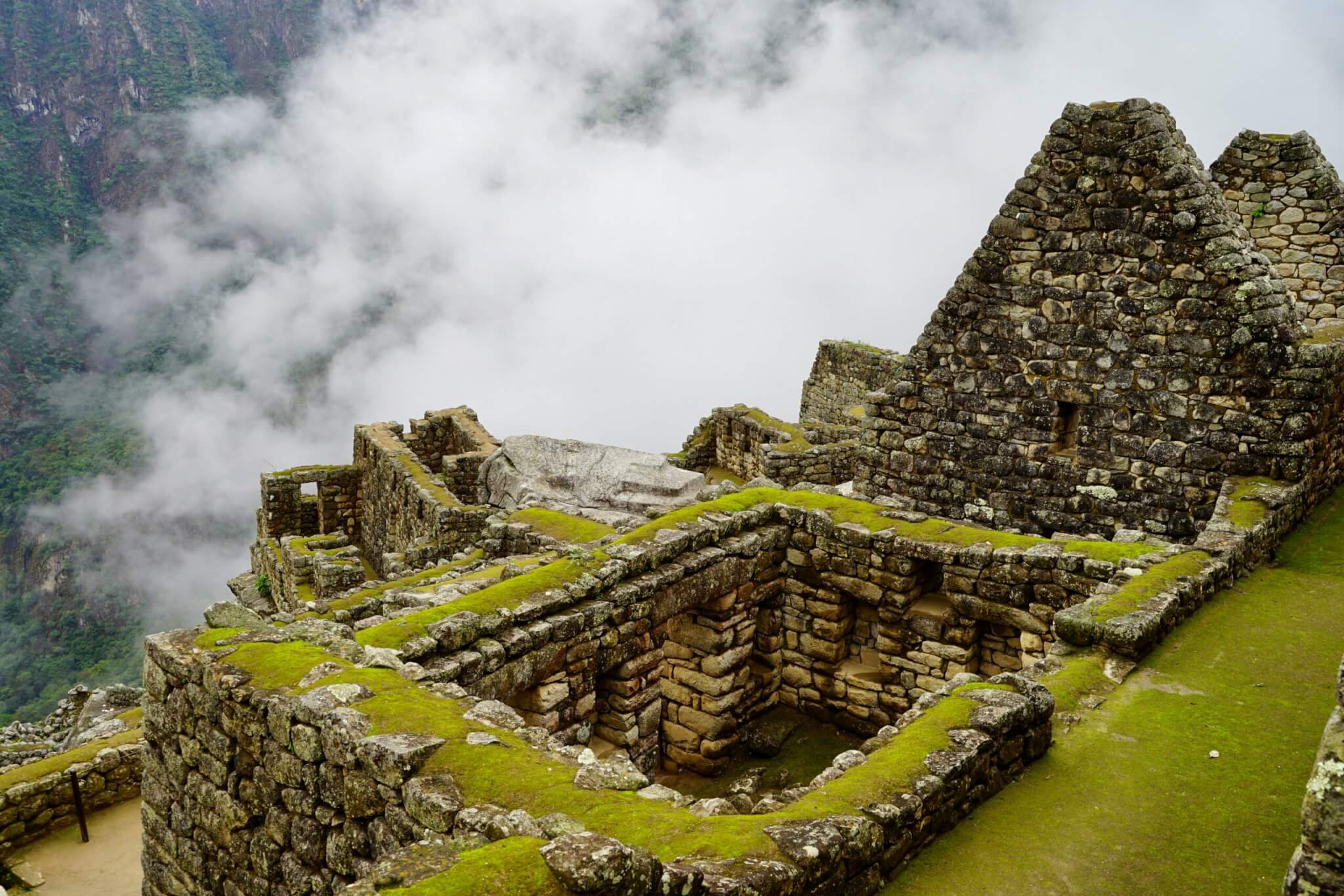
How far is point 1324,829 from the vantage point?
2887mm

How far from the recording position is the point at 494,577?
7852 mm

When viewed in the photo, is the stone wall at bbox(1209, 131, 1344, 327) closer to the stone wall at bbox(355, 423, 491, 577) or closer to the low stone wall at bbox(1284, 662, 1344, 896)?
the low stone wall at bbox(1284, 662, 1344, 896)

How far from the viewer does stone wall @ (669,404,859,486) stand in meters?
17.7

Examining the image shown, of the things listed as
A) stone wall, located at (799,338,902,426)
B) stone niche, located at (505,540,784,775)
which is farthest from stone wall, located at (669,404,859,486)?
stone niche, located at (505,540,784,775)

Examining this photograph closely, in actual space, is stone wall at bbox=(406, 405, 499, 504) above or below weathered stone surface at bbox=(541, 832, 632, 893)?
above

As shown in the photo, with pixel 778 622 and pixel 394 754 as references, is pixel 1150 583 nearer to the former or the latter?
pixel 778 622

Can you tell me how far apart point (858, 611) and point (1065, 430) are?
3012 millimetres

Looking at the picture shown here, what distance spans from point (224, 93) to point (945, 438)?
113 m

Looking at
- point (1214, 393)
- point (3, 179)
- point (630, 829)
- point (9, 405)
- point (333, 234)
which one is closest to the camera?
point (630, 829)

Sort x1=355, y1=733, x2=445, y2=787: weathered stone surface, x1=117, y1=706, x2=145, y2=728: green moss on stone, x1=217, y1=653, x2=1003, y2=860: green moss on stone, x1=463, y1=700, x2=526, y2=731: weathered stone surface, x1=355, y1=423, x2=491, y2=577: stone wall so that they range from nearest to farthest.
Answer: x1=217, y1=653, x2=1003, y2=860: green moss on stone → x1=355, y1=733, x2=445, y2=787: weathered stone surface → x1=463, y1=700, x2=526, y2=731: weathered stone surface → x1=117, y1=706, x2=145, y2=728: green moss on stone → x1=355, y1=423, x2=491, y2=577: stone wall

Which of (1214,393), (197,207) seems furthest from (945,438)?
(197,207)

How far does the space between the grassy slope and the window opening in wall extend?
3078 millimetres

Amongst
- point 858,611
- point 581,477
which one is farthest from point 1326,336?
point 581,477

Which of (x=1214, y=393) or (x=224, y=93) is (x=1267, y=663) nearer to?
(x=1214, y=393)
